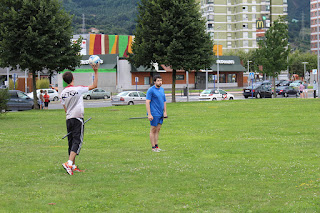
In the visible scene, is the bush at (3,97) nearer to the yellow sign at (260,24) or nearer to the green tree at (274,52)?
the green tree at (274,52)

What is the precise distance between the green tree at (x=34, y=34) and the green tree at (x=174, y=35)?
7.60m

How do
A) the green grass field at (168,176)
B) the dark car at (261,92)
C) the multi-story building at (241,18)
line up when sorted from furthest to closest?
1. the multi-story building at (241,18)
2. the dark car at (261,92)
3. the green grass field at (168,176)

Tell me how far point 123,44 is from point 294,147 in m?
81.9

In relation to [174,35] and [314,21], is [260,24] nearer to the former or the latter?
[314,21]

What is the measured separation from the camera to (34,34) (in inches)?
1293

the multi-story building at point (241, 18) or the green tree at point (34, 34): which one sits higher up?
the multi-story building at point (241, 18)

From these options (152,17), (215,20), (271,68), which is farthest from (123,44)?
(215,20)

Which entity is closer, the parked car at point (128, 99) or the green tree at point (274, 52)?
the parked car at point (128, 99)

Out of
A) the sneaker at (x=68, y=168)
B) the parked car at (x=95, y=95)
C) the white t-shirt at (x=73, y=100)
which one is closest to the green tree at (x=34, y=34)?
the parked car at (x=95, y=95)

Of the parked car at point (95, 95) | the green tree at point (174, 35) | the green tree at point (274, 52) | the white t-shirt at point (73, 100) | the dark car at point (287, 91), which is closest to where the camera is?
the white t-shirt at point (73, 100)

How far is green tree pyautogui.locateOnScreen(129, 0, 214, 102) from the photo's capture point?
128 feet

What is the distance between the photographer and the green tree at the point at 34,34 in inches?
1309

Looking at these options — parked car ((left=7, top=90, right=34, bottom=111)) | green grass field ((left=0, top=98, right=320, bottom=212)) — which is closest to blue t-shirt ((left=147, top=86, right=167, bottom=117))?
green grass field ((left=0, top=98, right=320, bottom=212))

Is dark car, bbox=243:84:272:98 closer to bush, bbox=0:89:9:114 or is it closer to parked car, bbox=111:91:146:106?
parked car, bbox=111:91:146:106
